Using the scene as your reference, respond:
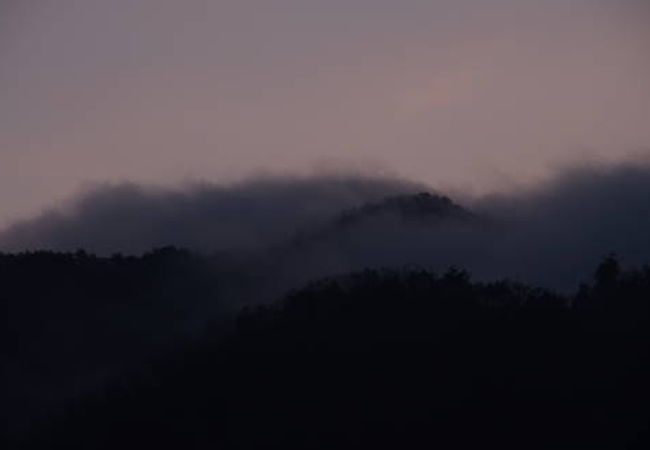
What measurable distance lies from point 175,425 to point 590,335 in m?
45.5

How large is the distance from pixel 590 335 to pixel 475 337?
12.8 meters

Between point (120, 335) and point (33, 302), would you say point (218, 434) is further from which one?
point (33, 302)

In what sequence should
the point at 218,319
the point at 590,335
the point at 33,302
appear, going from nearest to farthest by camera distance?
1. the point at 590,335
2. the point at 218,319
3. the point at 33,302

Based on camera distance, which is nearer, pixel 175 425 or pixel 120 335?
pixel 175 425

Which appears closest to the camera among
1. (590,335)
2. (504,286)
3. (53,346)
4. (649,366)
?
(649,366)

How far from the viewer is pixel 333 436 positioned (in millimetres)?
127062

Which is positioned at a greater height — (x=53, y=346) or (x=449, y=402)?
(x=53, y=346)

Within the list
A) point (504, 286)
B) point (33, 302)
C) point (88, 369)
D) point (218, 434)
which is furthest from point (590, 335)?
point (33, 302)

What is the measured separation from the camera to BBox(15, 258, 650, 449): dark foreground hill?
121500mm

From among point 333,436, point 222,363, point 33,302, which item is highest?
point 33,302

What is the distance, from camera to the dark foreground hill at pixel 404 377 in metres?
122

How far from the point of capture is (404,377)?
439 feet

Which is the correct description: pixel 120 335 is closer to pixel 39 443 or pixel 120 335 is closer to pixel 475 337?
pixel 39 443

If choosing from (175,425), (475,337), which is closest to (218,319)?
(175,425)
